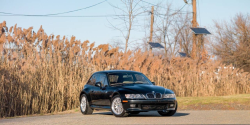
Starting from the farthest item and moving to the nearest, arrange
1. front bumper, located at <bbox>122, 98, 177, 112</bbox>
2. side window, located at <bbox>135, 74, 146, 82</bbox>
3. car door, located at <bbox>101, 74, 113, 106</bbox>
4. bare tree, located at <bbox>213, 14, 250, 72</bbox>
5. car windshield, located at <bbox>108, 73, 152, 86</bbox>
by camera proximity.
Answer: bare tree, located at <bbox>213, 14, 250, 72</bbox>, side window, located at <bbox>135, 74, 146, 82</bbox>, car windshield, located at <bbox>108, 73, 152, 86</bbox>, car door, located at <bbox>101, 74, 113, 106</bbox>, front bumper, located at <bbox>122, 98, 177, 112</bbox>

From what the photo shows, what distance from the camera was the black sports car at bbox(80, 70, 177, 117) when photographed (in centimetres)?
1228

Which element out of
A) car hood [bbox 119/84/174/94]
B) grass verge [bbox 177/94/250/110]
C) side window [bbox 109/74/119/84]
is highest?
side window [bbox 109/74/119/84]

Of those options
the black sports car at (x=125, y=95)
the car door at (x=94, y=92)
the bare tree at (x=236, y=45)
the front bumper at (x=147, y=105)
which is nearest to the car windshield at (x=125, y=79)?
the black sports car at (x=125, y=95)

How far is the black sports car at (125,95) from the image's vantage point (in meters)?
12.3

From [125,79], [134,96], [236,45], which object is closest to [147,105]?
[134,96]

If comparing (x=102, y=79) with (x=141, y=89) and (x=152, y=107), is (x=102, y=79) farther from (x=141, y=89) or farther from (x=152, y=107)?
(x=152, y=107)

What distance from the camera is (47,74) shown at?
59.9 feet

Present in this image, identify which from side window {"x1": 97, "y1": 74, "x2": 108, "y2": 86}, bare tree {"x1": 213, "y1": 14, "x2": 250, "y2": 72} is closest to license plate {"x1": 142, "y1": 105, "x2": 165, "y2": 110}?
side window {"x1": 97, "y1": 74, "x2": 108, "y2": 86}

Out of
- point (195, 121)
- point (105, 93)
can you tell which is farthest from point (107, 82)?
point (195, 121)

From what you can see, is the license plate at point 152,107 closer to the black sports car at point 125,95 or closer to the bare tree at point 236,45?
the black sports car at point 125,95

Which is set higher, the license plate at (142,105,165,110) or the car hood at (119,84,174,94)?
the car hood at (119,84,174,94)

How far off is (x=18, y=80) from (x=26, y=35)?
3.99 metres

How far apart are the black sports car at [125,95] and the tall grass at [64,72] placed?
3049 millimetres

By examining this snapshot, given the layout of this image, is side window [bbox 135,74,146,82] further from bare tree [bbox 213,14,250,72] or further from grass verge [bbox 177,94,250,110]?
bare tree [bbox 213,14,250,72]
